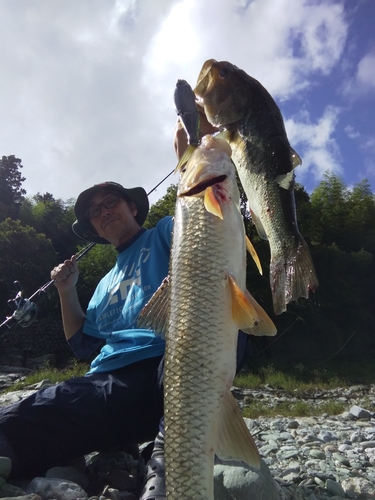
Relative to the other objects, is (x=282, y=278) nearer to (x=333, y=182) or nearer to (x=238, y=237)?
(x=238, y=237)

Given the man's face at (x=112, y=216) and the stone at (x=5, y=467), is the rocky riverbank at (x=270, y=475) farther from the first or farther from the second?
the man's face at (x=112, y=216)

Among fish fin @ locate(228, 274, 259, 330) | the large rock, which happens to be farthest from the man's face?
fish fin @ locate(228, 274, 259, 330)

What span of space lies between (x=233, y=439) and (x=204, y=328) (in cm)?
48

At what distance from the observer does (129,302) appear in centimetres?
380

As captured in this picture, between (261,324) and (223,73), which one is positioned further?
(223,73)

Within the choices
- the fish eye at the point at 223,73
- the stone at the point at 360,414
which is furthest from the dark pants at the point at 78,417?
the stone at the point at 360,414

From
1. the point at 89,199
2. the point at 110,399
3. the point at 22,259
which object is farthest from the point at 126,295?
A: the point at 22,259

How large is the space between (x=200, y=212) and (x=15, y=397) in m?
8.64

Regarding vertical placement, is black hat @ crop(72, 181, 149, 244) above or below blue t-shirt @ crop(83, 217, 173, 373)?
above

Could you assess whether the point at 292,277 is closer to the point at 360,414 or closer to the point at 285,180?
the point at 285,180

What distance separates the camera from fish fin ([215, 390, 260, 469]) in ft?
5.85

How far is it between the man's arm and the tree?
140 ft

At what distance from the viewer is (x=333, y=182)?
42.0 meters

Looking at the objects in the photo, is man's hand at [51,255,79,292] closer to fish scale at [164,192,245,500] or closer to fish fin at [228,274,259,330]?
fish scale at [164,192,245,500]
